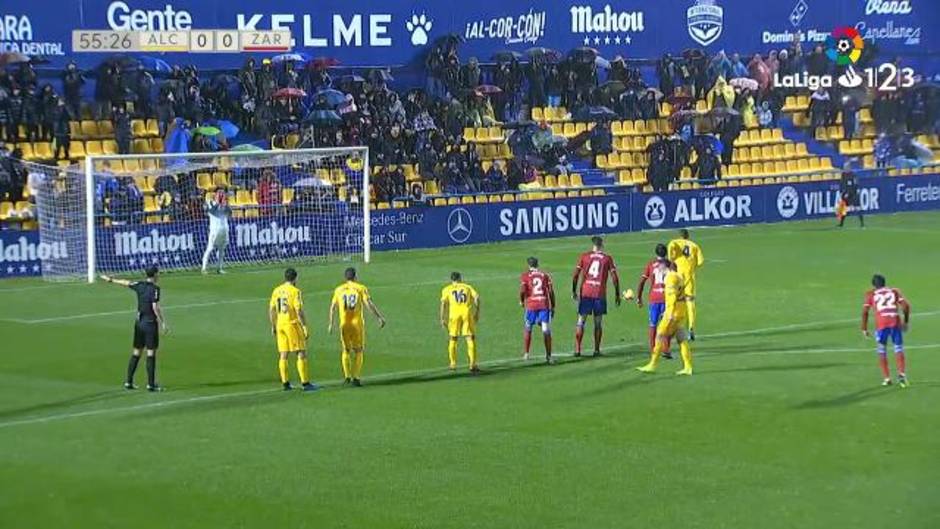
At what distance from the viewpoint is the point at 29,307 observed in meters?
38.4

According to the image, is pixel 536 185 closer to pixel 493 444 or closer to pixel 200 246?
pixel 200 246

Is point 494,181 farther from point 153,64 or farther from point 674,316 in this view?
point 674,316

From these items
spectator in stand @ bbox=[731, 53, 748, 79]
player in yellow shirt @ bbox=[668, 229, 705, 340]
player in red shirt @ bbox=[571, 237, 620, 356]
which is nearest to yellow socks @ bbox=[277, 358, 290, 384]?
player in red shirt @ bbox=[571, 237, 620, 356]

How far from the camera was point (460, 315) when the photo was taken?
2948cm

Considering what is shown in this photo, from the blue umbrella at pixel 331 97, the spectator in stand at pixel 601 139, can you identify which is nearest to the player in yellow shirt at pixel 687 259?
the blue umbrella at pixel 331 97

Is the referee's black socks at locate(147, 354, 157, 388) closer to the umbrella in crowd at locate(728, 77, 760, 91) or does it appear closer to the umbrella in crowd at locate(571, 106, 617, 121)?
the umbrella in crowd at locate(571, 106, 617, 121)

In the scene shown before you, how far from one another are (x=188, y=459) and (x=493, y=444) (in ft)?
13.4

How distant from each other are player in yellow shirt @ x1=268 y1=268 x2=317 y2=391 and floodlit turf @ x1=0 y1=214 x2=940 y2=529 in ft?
1.92

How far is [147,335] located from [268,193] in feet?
68.0

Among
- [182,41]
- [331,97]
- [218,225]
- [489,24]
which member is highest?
[489,24]

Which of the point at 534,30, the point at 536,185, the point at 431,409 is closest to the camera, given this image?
the point at 431,409

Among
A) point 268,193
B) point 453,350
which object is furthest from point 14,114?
point 453,350

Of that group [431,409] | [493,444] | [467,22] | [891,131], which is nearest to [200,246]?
[467,22]

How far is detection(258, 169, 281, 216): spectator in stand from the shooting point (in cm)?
4791
